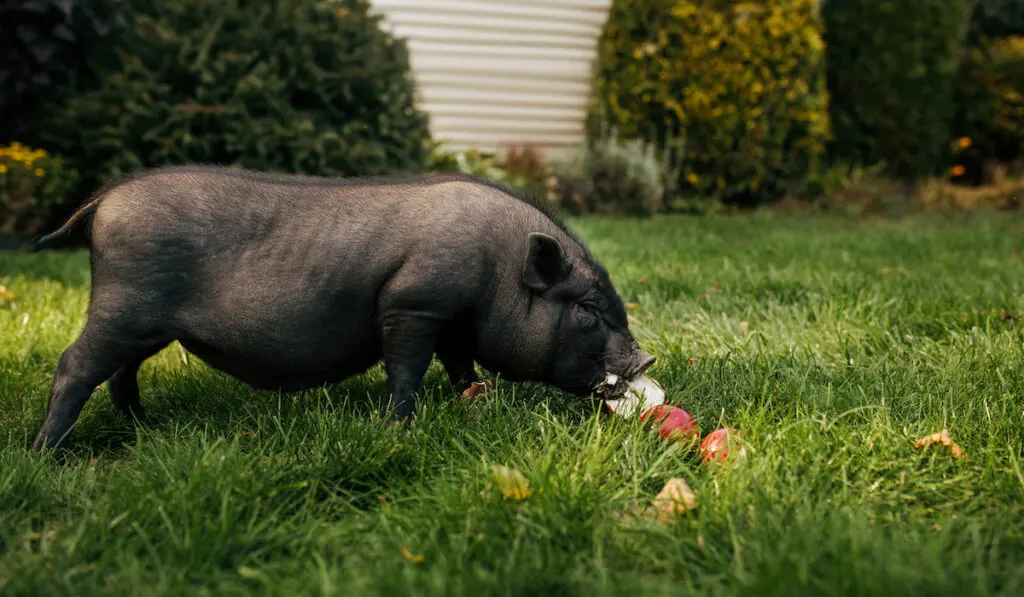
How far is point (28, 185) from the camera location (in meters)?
6.57

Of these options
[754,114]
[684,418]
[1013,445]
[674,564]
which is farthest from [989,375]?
[754,114]

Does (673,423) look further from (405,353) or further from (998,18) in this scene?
(998,18)

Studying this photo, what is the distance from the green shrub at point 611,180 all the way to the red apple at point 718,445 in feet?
23.7

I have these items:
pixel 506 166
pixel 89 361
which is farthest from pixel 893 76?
pixel 89 361

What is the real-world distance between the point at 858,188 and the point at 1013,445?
8988 mm

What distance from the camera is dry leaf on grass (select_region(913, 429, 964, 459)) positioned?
2.33 metres

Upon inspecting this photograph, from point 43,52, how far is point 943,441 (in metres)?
7.10

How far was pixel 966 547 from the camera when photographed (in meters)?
1.92

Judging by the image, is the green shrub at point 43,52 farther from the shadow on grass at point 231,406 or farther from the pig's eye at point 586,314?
the pig's eye at point 586,314

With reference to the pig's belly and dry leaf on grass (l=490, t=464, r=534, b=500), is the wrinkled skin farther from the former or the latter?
dry leaf on grass (l=490, t=464, r=534, b=500)

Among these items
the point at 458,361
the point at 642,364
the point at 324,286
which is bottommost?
the point at 458,361

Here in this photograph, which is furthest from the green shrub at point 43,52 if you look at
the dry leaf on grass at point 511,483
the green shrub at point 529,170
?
the dry leaf on grass at point 511,483

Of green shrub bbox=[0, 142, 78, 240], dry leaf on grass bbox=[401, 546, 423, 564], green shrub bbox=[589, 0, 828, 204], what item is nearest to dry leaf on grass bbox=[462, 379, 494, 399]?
dry leaf on grass bbox=[401, 546, 423, 564]

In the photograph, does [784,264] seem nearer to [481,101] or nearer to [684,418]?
[684,418]
